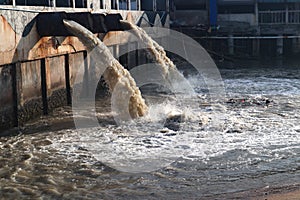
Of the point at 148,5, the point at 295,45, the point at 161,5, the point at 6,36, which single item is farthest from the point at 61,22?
the point at 295,45

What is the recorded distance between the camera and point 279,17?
32.3m

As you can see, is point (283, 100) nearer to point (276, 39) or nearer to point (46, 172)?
point (46, 172)

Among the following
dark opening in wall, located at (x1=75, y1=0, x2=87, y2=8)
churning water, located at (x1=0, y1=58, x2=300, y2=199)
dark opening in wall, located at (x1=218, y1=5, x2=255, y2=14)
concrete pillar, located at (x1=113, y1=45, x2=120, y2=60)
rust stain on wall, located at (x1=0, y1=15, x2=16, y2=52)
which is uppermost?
dark opening in wall, located at (x1=218, y1=5, x2=255, y2=14)

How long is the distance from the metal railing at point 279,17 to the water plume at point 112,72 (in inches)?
759

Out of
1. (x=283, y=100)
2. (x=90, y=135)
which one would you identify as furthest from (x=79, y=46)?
(x=283, y=100)

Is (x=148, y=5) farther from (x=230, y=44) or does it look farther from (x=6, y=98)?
(x=6, y=98)

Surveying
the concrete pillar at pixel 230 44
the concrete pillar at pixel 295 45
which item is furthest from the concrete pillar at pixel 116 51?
the concrete pillar at pixel 295 45

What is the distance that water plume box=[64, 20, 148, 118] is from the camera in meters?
14.6

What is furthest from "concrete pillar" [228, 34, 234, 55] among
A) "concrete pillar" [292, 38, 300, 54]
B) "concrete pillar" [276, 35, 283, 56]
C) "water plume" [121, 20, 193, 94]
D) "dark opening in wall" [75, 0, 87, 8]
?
"dark opening in wall" [75, 0, 87, 8]

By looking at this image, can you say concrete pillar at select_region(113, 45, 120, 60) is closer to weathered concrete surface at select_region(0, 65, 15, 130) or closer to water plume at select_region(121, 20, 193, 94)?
water plume at select_region(121, 20, 193, 94)

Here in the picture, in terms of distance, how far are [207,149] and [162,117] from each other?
11.6 ft

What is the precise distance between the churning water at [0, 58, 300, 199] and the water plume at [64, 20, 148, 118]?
1.64ft

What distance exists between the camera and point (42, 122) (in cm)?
1420

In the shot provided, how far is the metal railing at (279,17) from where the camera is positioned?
31923 millimetres
